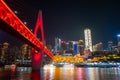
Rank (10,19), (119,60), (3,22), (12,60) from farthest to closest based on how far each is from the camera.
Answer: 1. (119,60)
2. (12,60)
3. (10,19)
4. (3,22)

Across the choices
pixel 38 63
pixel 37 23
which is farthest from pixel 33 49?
pixel 37 23

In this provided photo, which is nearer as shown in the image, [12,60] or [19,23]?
[19,23]

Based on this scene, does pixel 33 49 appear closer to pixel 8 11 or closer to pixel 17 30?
pixel 17 30

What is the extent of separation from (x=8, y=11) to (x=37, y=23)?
37.9 m

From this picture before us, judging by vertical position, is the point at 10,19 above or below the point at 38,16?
below

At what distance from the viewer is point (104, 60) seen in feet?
585

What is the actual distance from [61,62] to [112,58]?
41059mm

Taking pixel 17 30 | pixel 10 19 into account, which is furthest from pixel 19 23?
pixel 10 19

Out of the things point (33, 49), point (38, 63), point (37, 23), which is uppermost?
point (37, 23)

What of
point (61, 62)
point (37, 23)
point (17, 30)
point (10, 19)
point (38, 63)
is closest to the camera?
point (10, 19)

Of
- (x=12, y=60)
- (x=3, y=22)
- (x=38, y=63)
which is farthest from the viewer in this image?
(x=12, y=60)

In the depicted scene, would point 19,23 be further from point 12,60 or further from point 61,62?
point 61,62

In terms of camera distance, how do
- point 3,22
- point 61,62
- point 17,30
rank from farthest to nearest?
point 61,62 < point 17,30 < point 3,22

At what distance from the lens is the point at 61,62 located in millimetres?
187250
